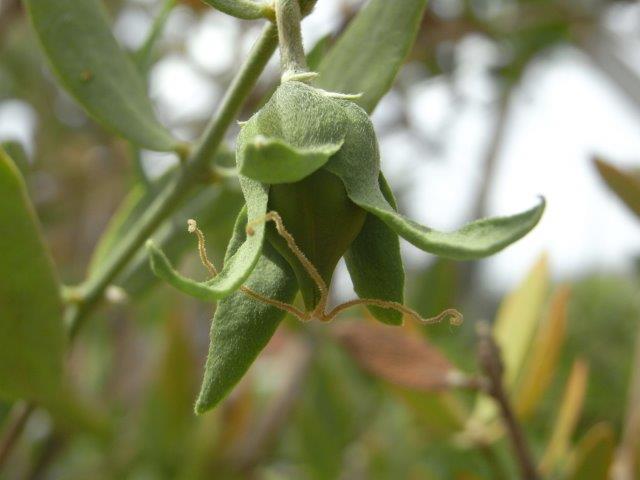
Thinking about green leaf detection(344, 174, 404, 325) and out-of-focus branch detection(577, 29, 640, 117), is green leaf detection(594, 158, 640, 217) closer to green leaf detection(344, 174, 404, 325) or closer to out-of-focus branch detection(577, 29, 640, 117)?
green leaf detection(344, 174, 404, 325)

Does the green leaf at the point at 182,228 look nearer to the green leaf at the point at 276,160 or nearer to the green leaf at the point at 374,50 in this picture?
the green leaf at the point at 374,50

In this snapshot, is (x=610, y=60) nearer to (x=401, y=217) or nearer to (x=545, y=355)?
(x=545, y=355)

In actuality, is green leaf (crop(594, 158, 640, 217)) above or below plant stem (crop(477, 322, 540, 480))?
above

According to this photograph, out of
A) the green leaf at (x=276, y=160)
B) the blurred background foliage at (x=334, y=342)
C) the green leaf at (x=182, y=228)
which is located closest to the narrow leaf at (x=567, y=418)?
the blurred background foliage at (x=334, y=342)

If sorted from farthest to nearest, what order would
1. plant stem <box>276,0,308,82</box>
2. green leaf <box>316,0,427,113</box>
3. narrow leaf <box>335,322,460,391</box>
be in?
narrow leaf <box>335,322,460,391</box> → green leaf <box>316,0,427,113</box> → plant stem <box>276,0,308,82</box>

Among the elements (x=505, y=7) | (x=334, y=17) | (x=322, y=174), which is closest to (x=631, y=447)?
(x=322, y=174)

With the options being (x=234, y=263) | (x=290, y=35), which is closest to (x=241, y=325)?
(x=234, y=263)

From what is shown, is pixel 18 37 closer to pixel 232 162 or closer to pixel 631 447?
pixel 232 162

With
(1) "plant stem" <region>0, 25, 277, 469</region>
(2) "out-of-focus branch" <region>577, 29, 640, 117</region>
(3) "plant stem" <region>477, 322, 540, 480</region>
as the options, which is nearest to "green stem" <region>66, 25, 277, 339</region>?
(1) "plant stem" <region>0, 25, 277, 469</region>
